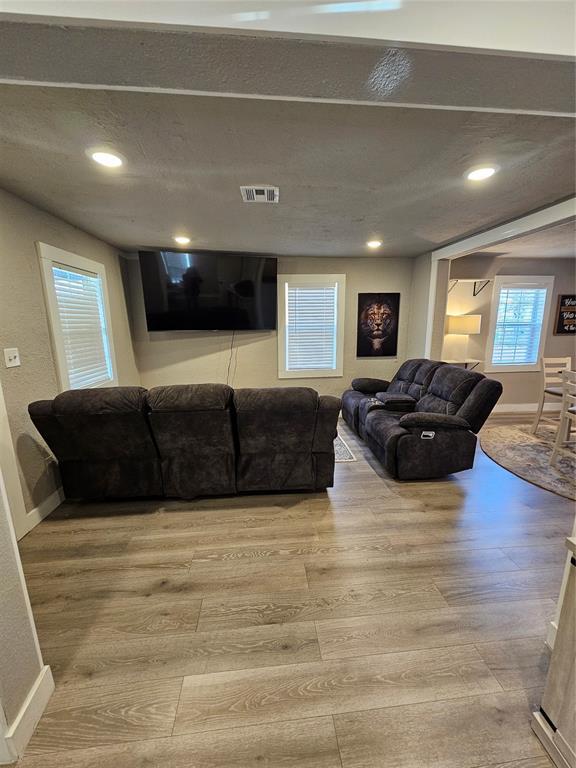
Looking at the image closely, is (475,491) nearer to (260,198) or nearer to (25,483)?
(260,198)

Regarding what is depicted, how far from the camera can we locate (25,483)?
2.26m

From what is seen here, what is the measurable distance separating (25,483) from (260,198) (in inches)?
111

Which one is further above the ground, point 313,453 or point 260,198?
point 260,198

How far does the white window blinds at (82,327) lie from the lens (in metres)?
2.83

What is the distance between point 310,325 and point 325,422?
272 centimetres

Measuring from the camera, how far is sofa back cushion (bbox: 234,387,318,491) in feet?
7.70

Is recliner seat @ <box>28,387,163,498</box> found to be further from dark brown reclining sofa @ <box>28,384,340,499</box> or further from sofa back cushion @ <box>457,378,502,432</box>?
sofa back cushion @ <box>457,378,502,432</box>

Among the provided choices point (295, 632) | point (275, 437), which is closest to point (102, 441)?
point (275, 437)

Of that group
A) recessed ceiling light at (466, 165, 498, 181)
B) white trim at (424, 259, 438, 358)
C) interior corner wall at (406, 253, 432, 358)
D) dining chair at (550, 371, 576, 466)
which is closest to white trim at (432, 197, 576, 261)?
white trim at (424, 259, 438, 358)

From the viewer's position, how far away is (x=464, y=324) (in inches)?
184

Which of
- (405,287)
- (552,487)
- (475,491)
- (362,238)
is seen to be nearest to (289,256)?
(362,238)

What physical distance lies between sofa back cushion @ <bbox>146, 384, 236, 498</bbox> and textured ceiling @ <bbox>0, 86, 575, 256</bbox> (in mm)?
1476

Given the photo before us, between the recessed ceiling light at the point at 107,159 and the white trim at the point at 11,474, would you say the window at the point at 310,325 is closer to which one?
the recessed ceiling light at the point at 107,159

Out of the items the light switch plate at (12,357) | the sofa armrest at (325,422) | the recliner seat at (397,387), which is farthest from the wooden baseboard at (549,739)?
the light switch plate at (12,357)
